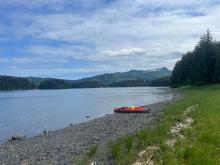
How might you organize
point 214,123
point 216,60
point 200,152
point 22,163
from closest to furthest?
point 200,152, point 22,163, point 214,123, point 216,60

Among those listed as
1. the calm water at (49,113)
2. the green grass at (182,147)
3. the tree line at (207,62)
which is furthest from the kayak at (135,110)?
the tree line at (207,62)

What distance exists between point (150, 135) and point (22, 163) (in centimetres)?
611

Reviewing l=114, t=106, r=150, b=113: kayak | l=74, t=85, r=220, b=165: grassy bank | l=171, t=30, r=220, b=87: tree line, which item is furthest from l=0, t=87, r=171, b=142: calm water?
l=74, t=85, r=220, b=165: grassy bank

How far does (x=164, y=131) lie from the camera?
16422 millimetres

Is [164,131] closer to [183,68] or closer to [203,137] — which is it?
[203,137]

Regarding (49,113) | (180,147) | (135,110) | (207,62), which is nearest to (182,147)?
(180,147)

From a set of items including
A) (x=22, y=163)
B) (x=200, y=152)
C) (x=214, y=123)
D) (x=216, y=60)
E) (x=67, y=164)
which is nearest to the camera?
(x=200, y=152)

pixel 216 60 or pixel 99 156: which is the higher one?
Result: pixel 216 60

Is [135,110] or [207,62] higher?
[207,62]

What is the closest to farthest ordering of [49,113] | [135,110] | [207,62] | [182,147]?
[182,147], [135,110], [49,113], [207,62]

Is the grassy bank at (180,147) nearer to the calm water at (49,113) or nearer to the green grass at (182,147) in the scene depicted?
the green grass at (182,147)

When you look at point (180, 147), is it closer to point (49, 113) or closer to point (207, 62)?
point (49, 113)

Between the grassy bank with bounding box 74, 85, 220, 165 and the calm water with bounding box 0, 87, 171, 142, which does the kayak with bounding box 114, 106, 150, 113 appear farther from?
the grassy bank with bounding box 74, 85, 220, 165

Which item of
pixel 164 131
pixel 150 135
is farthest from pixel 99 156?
pixel 164 131
